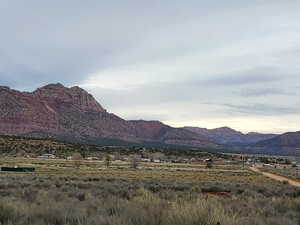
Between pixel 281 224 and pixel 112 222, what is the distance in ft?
12.4

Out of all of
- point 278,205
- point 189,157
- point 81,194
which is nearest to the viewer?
point 278,205

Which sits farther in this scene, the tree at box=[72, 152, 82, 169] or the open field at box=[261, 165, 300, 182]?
the open field at box=[261, 165, 300, 182]

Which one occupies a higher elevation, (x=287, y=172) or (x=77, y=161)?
(x=77, y=161)

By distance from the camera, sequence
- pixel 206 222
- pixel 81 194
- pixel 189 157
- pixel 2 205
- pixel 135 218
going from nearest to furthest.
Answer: pixel 206 222 < pixel 135 218 < pixel 2 205 < pixel 81 194 < pixel 189 157

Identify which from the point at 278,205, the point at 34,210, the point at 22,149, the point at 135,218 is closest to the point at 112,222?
the point at 135,218

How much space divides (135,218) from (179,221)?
1.22 m

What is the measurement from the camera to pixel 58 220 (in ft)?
34.1

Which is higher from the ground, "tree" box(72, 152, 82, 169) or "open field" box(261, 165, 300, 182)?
"tree" box(72, 152, 82, 169)

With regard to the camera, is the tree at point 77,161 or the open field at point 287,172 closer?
the tree at point 77,161

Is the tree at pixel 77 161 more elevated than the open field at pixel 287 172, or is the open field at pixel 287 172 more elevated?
the tree at pixel 77 161

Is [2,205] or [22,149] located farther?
[22,149]

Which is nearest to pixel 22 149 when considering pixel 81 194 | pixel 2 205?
pixel 81 194

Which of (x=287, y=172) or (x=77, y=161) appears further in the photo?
(x=287, y=172)

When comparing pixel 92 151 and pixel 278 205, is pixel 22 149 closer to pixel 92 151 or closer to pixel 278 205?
pixel 92 151
